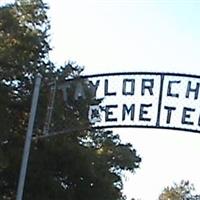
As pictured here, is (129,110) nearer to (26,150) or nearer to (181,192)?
(26,150)

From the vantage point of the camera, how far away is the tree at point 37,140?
21.6 meters

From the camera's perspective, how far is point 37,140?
21.0 m

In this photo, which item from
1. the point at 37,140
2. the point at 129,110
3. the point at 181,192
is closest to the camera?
the point at 129,110

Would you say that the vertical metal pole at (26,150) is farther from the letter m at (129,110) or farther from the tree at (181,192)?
the tree at (181,192)

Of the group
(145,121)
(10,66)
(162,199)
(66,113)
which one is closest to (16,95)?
(10,66)

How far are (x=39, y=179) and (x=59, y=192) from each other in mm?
886

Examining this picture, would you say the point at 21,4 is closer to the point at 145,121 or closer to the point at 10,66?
the point at 10,66

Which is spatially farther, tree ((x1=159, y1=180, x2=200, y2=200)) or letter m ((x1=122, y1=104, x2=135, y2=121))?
tree ((x1=159, y1=180, x2=200, y2=200))

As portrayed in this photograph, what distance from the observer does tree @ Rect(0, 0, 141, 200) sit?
21.6 metres

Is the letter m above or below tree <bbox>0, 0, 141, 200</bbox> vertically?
below

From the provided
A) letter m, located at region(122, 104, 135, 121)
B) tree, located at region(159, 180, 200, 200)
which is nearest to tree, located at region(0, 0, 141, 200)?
letter m, located at region(122, 104, 135, 121)

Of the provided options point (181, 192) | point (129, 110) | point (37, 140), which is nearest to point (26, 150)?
point (129, 110)

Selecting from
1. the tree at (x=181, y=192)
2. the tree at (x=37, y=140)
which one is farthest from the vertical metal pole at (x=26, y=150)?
the tree at (x=181, y=192)

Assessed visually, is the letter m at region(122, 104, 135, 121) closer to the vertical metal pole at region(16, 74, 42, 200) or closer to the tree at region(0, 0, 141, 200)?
the vertical metal pole at region(16, 74, 42, 200)
